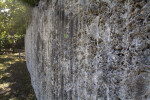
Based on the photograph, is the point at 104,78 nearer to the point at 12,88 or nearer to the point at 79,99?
the point at 79,99

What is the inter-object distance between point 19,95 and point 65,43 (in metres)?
3.84

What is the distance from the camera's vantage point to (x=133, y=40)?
3.14 ft

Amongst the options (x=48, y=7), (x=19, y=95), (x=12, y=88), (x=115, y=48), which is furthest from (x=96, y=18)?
(x=12, y=88)

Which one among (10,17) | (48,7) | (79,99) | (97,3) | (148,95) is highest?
(10,17)

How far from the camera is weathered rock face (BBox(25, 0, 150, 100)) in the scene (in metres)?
0.92

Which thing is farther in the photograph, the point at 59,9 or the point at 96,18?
the point at 59,9

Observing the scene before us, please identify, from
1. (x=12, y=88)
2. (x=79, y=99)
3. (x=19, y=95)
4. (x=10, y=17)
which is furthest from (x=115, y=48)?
(x=10, y=17)

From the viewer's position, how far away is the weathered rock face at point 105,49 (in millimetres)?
924

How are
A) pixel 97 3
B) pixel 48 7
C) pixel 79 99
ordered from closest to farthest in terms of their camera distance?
pixel 97 3, pixel 79 99, pixel 48 7

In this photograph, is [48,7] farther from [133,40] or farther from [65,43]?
[133,40]

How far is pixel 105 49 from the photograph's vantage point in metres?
1.17

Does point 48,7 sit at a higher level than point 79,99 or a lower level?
higher

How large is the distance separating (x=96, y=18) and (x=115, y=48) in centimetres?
37

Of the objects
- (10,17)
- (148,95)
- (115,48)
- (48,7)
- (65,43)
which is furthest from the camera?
(10,17)
